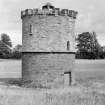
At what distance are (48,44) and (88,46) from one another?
66141 millimetres

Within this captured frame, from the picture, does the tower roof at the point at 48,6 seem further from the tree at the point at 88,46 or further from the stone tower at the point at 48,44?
the tree at the point at 88,46

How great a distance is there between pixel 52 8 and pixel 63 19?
128 cm

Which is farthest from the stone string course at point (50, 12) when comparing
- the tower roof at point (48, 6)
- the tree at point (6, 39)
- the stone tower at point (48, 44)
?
the tree at point (6, 39)

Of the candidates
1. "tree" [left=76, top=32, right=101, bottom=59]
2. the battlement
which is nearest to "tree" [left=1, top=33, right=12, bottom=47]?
"tree" [left=76, top=32, right=101, bottom=59]

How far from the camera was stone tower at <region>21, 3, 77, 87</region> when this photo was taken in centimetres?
1783

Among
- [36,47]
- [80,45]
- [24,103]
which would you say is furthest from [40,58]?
[80,45]

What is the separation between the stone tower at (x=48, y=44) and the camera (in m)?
17.8

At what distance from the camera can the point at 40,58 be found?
1789 centimetres

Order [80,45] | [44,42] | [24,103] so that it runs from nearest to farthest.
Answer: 1. [24,103]
2. [44,42]
3. [80,45]

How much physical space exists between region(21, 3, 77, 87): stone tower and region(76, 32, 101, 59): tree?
57.8 meters

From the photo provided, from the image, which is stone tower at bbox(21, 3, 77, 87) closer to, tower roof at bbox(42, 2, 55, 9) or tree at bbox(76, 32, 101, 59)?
tower roof at bbox(42, 2, 55, 9)

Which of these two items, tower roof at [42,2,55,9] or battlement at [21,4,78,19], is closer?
battlement at [21,4,78,19]

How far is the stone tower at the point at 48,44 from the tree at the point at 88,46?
5776 cm

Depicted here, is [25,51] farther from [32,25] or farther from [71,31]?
[71,31]
